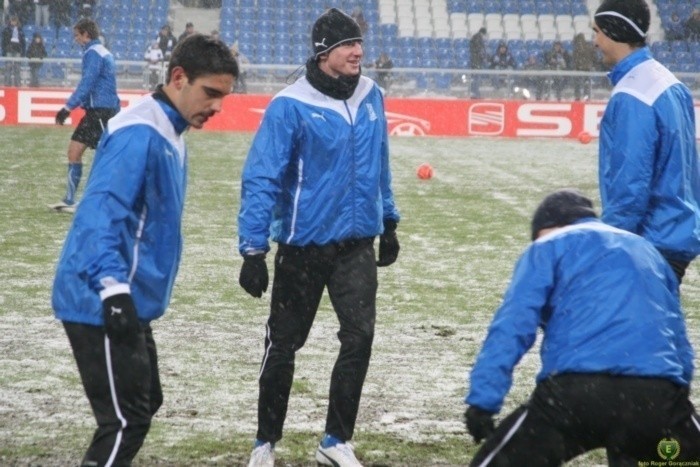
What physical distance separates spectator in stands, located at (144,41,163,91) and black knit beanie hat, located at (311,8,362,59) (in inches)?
770

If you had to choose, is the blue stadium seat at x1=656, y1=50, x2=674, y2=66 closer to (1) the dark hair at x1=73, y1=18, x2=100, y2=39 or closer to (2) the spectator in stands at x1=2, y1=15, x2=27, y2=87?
(2) the spectator in stands at x1=2, y1=15, x2=27, y2=87

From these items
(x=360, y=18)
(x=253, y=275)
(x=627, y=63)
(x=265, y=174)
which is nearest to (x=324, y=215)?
(x=265, y=174)

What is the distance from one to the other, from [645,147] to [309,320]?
1.65 meters

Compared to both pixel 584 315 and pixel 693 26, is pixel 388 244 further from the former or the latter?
pixel 693 26

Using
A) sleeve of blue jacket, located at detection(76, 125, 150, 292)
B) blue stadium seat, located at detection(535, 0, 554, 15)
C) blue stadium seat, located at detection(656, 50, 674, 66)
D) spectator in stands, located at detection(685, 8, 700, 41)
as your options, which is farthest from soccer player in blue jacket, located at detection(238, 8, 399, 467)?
blue stadium seat, located at detection(535, 0, 554, 15)

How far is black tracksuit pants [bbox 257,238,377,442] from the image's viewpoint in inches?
215

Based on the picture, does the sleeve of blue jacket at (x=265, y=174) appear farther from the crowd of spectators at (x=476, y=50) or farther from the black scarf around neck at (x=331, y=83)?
→ the crowd of spectators at (x=476, y=50)

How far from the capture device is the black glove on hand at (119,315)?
3863 mm

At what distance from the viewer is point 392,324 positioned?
339 inches

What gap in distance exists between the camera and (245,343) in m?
7.93

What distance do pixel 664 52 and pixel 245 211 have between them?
29809 millimetres

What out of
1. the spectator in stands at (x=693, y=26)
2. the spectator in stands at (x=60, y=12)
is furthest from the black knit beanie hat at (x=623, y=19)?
the spectator in stands at (x=693, y=26)

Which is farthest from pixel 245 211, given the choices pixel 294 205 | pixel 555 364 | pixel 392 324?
pixel 392 324

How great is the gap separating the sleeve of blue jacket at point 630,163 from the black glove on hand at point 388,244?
3.85ft
